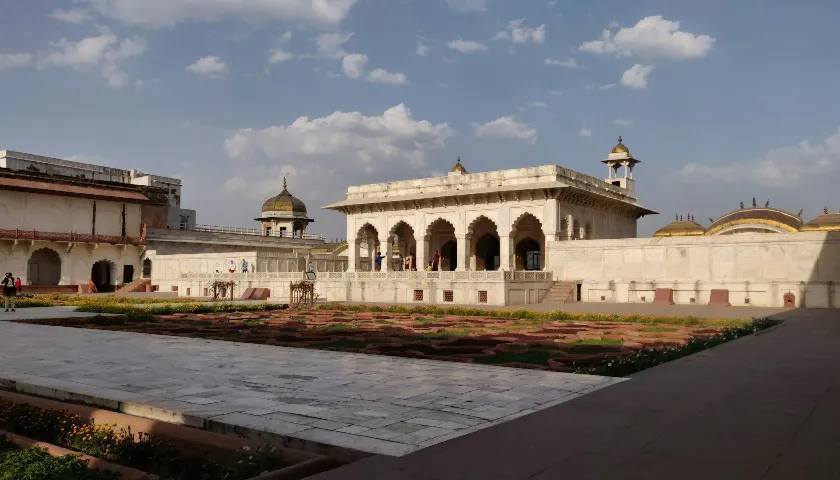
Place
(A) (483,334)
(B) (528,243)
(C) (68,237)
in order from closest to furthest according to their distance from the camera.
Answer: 1. (A) (483,334)
2. (B) (528,243)
3. (C) (68,237)

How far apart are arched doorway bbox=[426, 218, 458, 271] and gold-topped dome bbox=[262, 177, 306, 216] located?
22.1 m

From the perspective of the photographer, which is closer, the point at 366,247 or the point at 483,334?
the point at 483,334

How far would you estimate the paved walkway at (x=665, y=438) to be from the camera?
3.93 metres

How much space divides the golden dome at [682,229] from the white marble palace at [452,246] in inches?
4.9

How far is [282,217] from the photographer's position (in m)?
59.4

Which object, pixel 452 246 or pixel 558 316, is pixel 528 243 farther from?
pixel 558 316

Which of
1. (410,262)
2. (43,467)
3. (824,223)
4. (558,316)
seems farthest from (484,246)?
(43,467)

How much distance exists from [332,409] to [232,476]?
184cm

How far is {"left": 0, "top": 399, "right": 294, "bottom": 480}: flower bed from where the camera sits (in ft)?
13.7

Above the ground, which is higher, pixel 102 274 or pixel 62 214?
pixel 62 214

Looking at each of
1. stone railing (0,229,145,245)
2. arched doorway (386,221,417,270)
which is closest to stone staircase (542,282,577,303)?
arched doorway (386,221,417,270)

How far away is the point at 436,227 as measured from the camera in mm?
39844

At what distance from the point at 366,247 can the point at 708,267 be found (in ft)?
78.5

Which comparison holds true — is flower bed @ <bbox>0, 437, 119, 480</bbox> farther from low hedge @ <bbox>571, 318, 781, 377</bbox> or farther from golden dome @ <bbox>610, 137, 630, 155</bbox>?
golden dome @ <bbox>610, 137, 630, 155</bbox>
